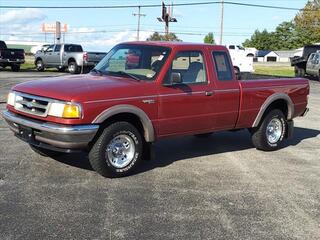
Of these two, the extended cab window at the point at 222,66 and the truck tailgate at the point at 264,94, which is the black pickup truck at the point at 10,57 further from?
the extended cab window at the point at 222,66

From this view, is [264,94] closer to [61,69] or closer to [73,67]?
[73,67]

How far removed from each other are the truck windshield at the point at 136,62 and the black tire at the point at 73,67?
78.8 feet

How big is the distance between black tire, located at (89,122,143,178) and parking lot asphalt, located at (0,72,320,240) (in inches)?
5.8

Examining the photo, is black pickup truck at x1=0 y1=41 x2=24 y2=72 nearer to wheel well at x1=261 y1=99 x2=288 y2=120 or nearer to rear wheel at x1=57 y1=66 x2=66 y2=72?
rear wheel at x1=57 y1=66 x2=66 y2=72

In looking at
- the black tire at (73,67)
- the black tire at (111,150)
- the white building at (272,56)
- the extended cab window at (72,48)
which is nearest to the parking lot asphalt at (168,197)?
the black tire at (111,150)

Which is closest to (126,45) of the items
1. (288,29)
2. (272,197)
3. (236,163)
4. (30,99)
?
(30,99)

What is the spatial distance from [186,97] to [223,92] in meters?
0.83

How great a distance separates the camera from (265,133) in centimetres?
891

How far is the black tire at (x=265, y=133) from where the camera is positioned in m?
8.88

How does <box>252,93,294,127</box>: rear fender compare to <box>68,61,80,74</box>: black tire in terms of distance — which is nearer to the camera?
<box>252,93,294,127</box>: rear fender

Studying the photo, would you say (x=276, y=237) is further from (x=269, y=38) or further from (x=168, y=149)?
(x=269, y=38)

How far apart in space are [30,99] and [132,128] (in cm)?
142

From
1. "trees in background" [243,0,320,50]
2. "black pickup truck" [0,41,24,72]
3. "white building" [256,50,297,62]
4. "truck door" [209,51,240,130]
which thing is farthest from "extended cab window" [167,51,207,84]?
"white building" [256,50,297,62]

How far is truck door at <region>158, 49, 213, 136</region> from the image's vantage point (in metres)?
7.18
